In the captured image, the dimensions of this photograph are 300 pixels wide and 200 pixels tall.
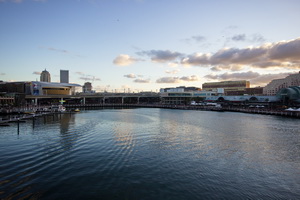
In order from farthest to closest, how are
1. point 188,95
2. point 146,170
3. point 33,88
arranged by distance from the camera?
point 188,95 < point 33,88 < point 146,170

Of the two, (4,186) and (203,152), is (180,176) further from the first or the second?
(4,186)

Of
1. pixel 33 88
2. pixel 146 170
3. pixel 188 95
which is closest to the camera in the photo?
pixel 146 170

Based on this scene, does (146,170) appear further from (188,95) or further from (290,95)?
(188,95)

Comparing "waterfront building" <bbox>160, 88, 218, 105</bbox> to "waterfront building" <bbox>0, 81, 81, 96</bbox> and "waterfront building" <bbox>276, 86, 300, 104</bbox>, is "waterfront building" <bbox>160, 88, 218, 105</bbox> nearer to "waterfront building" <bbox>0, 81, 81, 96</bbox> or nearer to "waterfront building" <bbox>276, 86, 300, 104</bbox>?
"waterfront building" <bbox>276, 86, 300, 104</bbox>

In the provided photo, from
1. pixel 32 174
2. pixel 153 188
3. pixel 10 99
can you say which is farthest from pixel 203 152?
pixel 10 99

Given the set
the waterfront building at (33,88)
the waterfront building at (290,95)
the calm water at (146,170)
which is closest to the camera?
the calm water at (146,170)

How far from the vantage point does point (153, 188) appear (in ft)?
53.1

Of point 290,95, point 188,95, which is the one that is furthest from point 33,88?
point 290,95

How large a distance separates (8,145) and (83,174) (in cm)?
1811

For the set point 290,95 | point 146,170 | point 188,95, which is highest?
point 188,95

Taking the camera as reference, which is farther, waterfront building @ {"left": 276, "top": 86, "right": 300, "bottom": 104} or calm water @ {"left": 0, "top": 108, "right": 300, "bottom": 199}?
waterfront building @ {"left": 276, "top": 86, "right": 300, "bottom": 104}

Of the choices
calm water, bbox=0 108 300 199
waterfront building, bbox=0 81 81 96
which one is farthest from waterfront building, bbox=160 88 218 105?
calm water, bbox=0 108 300 199

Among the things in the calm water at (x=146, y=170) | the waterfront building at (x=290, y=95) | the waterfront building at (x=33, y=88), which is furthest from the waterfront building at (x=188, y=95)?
the calm water at (x=146, y=170)

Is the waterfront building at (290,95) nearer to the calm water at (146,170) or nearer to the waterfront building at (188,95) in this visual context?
the waterfront building at (188,95)
